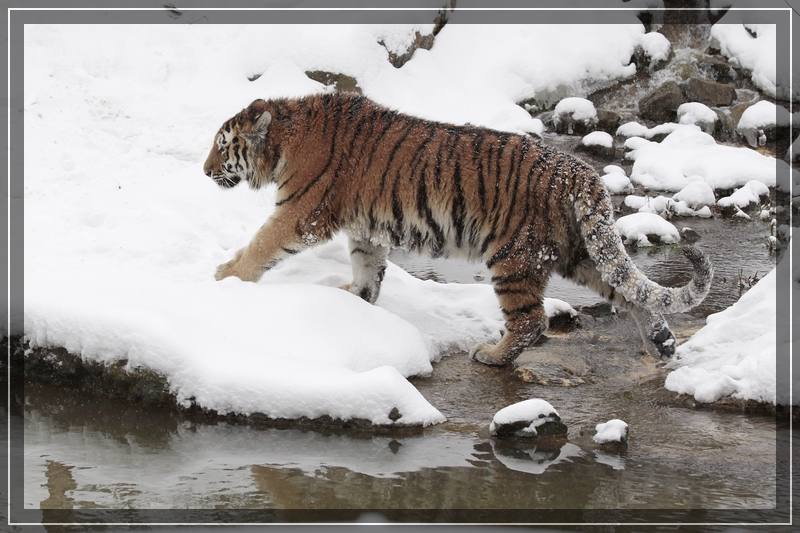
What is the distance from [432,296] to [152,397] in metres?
2.57

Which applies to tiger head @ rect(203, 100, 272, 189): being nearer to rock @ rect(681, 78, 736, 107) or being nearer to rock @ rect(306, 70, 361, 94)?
rock @ rect(306, 70, 361, 94)

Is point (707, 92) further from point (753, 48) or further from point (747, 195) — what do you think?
point (747, 195)

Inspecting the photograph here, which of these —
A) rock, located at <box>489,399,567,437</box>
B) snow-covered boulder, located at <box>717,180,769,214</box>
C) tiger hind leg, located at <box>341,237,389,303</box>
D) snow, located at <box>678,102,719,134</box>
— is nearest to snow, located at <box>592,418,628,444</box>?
rock, located at <box>489,399,567,437</box>

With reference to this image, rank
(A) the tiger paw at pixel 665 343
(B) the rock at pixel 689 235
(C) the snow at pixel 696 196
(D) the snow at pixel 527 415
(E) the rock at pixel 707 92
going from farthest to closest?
(E) the rock at pixel 707 92, (C) the snow at pixel 696 196, (B) the rock at pixel 689 235, (A) the tiger paw at pixel 665 343, (D) the snow at pixel 527 415

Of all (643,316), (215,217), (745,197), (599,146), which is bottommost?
(643,316)

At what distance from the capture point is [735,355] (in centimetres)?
501

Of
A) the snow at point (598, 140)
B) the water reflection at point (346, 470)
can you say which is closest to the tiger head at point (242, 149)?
the water reflection at point (346, 470)

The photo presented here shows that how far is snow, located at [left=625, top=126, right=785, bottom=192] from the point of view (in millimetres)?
10359

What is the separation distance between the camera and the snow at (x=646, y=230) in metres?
8.48

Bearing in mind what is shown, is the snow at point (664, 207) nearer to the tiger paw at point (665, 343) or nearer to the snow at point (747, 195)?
the snow at point (747, 195)

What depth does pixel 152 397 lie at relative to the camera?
456cm

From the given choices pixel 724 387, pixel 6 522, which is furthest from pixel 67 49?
pixel 724 387

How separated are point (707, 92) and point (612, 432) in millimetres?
10387

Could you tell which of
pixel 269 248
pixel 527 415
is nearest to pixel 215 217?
pixel 269 248
